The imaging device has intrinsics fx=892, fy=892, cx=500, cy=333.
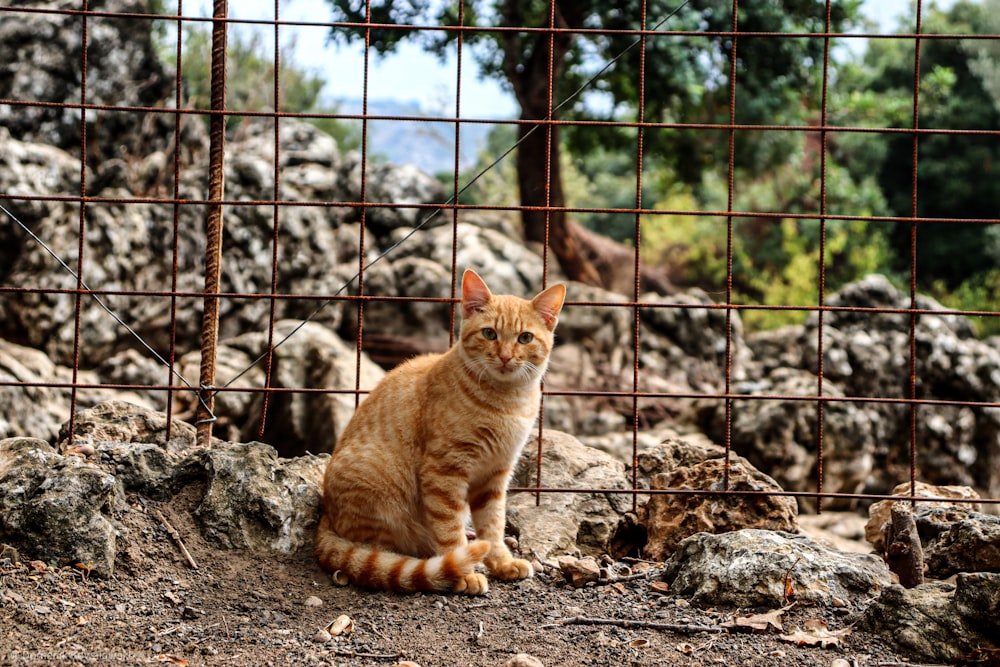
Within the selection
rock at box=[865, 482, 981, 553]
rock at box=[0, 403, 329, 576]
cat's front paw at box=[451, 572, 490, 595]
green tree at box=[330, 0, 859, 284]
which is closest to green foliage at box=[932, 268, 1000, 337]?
green tree at box=[330, 0, 859, 284]

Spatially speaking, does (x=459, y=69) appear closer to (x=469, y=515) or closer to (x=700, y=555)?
(x=469, y=515)

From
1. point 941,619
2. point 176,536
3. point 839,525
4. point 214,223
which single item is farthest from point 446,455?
point 839,525

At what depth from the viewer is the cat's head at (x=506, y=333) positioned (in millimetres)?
3406

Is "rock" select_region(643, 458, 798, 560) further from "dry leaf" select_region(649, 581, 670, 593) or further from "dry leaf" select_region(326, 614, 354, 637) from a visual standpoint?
"dry leaf" select_region(326, 614, 354, 637)

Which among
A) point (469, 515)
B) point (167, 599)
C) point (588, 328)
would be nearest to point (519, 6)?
point (588, 328)

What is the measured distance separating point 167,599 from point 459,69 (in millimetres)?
2295

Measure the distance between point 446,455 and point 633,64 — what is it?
9.19 m

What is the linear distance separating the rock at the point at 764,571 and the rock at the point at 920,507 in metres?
0.54

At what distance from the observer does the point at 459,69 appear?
12.0 ft

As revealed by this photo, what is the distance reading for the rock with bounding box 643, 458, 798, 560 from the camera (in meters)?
3.82

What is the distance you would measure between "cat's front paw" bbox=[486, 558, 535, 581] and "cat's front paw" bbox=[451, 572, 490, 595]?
184mm

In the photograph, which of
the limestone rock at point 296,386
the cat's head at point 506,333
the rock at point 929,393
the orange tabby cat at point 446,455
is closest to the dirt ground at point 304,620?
Result: the orange tabby cat at point 446,455

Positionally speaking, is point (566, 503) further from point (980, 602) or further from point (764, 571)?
point (980, 602)

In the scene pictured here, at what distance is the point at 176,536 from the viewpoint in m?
3.26
